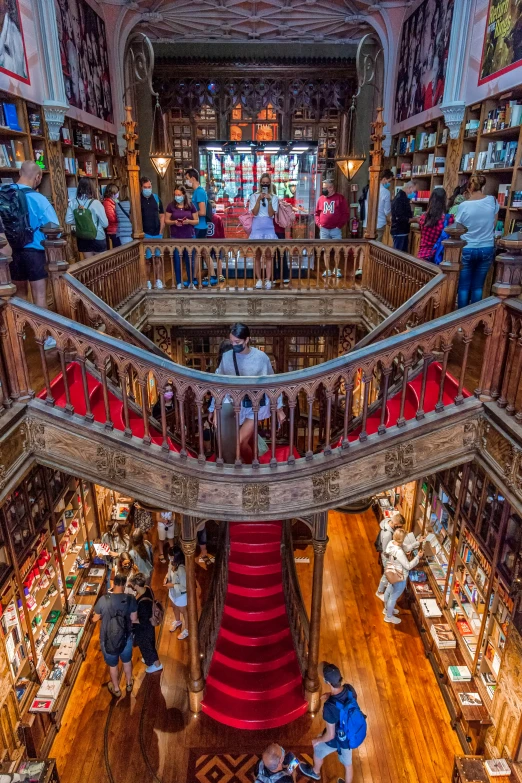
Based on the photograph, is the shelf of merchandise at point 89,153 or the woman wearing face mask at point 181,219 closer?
the woman wearing face mask at point 181,219

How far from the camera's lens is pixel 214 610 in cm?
600

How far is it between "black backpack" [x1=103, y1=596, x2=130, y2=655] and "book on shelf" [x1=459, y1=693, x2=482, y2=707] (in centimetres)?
315

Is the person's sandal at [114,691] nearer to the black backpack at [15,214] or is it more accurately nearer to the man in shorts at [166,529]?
the man in shorts at [166,529]

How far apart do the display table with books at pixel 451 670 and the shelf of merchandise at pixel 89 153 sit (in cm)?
841

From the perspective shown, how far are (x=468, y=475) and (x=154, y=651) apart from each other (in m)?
3.66

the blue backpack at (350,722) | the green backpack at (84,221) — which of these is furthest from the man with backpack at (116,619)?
the green backpack at (84,221)

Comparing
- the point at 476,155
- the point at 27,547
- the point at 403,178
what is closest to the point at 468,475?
the point at 27,547

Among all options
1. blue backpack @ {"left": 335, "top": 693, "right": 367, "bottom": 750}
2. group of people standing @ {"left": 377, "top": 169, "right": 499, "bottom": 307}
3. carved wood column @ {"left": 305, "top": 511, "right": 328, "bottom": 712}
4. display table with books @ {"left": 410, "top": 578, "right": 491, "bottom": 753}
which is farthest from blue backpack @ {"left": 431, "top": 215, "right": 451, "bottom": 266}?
blue backpack @ {"left": 335, "top": 693, "right": 367, "bottom": 750}

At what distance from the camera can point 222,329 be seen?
31.8ft

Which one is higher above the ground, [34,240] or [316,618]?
[34,240]

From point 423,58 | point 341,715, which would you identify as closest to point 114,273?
point 341,715

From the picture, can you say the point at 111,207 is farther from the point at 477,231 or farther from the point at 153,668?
Result: the point at 153,668

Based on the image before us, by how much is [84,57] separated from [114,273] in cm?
577

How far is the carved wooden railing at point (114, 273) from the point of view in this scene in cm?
579
